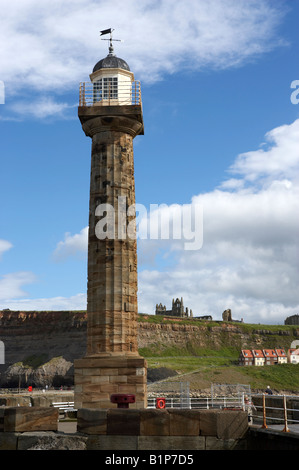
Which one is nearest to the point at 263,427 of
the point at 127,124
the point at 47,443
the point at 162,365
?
the point at 47,443

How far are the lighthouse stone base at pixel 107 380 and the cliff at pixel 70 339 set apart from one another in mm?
76404

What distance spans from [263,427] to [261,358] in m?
96.7

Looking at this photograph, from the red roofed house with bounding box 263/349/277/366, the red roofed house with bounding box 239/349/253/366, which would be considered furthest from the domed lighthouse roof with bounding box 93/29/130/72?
the red roofed house with bounding box 263/349/277/366

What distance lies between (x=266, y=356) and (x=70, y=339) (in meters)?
41.3

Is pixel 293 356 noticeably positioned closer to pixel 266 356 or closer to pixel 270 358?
pixel 270 358

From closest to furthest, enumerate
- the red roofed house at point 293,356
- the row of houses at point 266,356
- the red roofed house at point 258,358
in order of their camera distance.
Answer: the row of houses at point 266,356 < the red roofed house at point 258,358 < the red roofed house at point 293,356

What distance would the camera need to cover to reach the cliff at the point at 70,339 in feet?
325

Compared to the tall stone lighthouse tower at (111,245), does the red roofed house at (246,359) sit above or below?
below

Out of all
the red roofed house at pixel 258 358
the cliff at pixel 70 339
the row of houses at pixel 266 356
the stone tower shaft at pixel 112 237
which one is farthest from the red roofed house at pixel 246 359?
the stone tower shaft at pixel 112 237

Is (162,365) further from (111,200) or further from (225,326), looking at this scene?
(111,200)

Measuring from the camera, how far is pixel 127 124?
2439cm

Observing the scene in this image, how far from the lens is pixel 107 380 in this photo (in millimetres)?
21188

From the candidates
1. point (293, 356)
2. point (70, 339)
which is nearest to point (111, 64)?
point (70, 339)

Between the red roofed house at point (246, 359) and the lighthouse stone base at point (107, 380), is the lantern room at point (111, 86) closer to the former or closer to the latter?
the lighthouse stone base at point (107, 380)
